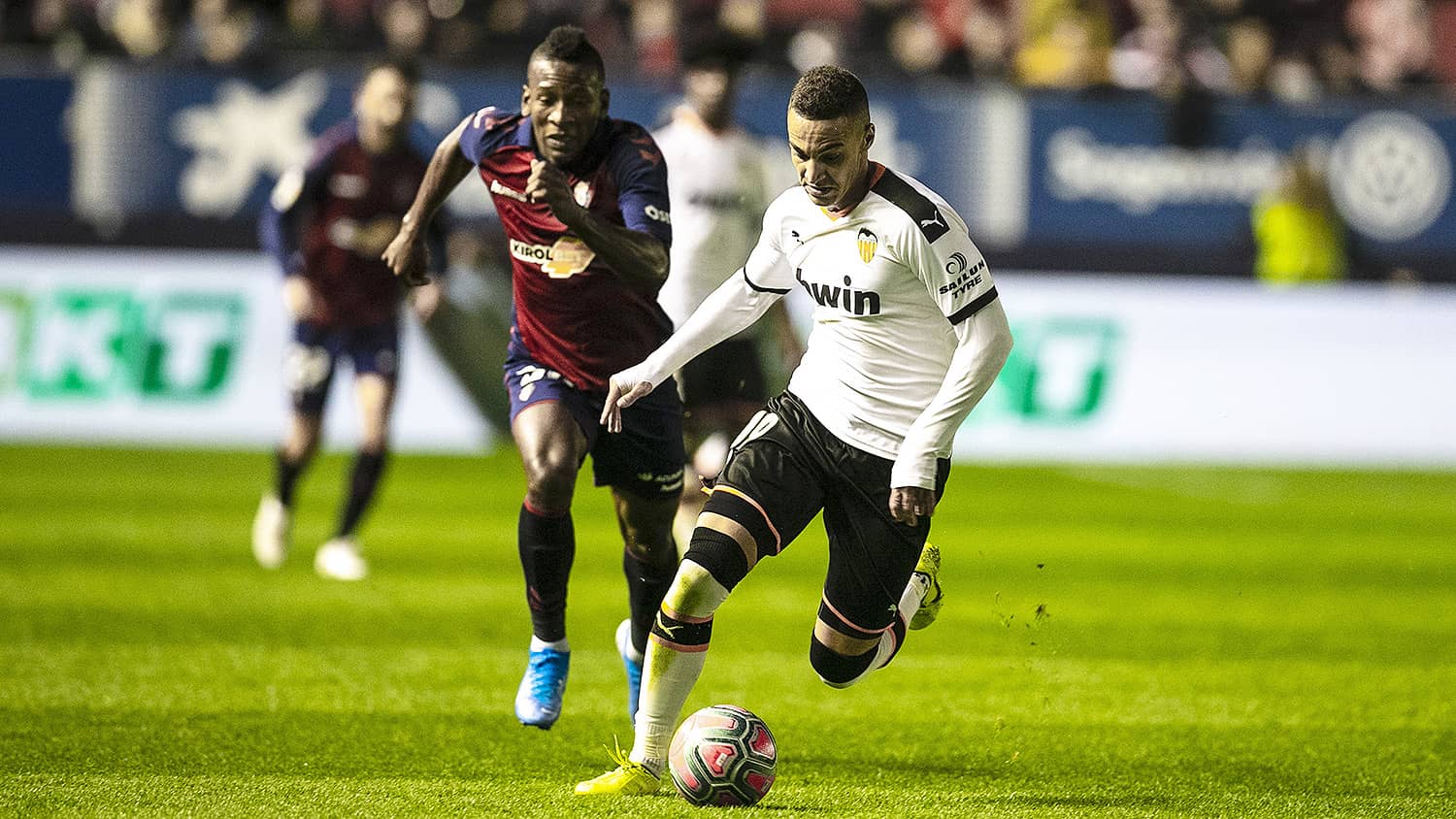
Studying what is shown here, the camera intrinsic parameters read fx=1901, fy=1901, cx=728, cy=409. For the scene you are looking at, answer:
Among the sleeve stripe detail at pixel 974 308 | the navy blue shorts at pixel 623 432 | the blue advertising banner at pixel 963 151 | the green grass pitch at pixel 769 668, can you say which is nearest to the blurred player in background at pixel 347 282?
the green grass pitch at pixel 769 668

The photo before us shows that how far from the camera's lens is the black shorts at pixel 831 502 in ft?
18.3

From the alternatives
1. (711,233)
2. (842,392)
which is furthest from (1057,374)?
(842,392)

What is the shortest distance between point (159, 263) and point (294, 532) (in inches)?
165

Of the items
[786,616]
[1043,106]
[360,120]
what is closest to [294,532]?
[360,120]

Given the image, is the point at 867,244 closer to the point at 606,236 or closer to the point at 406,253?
the point at 606,236

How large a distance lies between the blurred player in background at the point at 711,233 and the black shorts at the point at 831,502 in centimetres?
266

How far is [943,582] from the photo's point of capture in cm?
1062

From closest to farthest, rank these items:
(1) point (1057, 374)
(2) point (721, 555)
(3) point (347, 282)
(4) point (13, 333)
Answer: (2) point (721, 555) < (3) point (347, 282) < (4) point (13, 333) < (1) point (1057, 374)

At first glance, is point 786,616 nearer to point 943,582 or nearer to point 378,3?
point 943,582

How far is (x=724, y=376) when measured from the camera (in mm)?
8898

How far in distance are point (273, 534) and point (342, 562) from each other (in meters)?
0.55

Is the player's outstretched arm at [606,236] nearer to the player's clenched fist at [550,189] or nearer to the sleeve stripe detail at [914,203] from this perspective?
the player's clenched fist at [550,189]

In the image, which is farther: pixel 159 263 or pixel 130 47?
pixel 130 47

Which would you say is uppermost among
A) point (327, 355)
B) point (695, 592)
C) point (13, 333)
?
point (695, 592)
